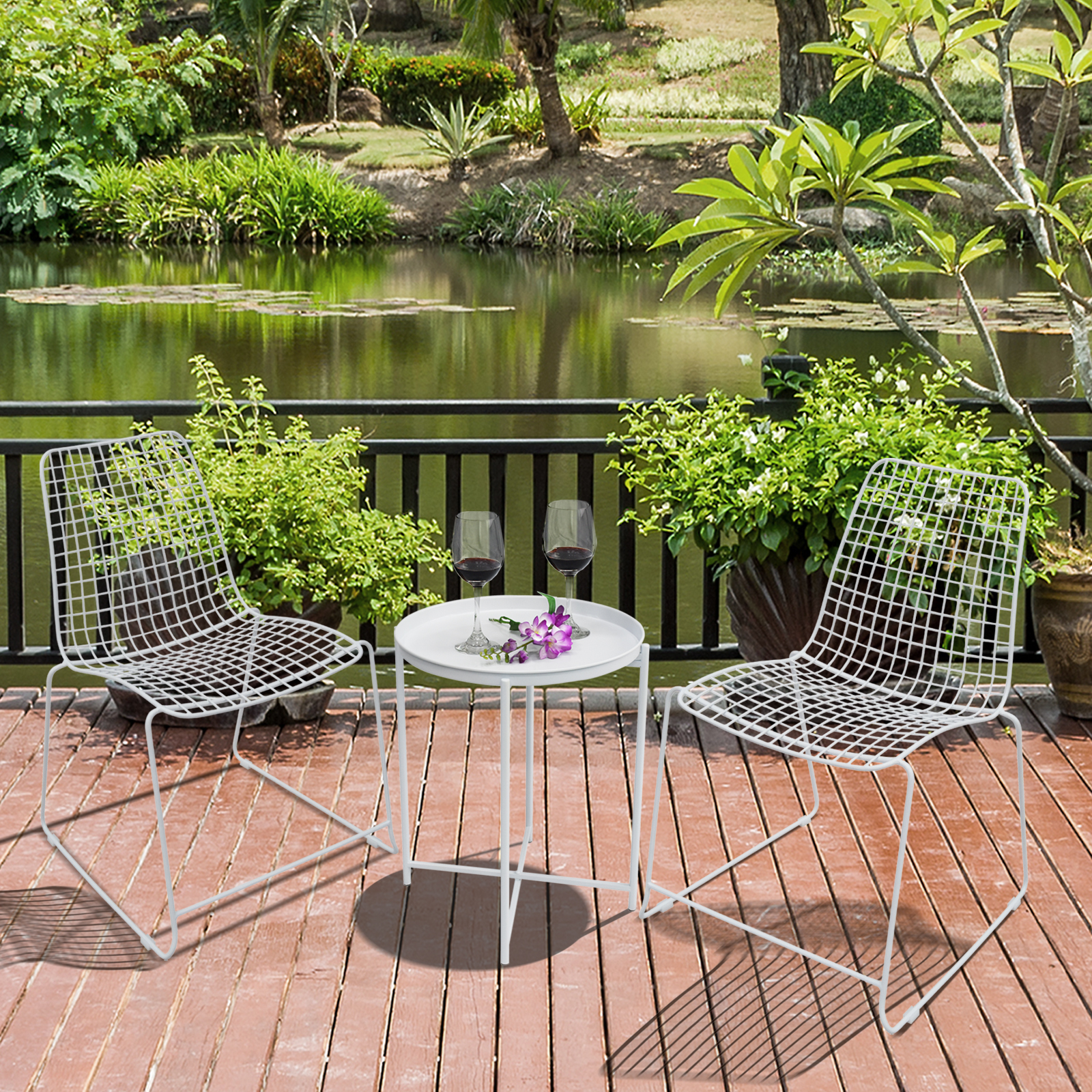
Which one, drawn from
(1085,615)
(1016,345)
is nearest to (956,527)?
(1085,615)

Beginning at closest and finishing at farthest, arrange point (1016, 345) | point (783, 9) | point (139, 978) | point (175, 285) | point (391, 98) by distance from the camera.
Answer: point (139, 978)
point (1016, 345)
point (175, 285)
point (783, 9)
point (391, 98)

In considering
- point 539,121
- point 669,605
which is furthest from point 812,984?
point 539,121

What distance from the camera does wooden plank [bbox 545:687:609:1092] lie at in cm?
211

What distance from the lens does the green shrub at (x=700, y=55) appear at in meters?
26.2

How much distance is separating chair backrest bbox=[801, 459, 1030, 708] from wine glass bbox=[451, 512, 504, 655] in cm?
68

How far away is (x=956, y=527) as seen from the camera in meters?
3.30

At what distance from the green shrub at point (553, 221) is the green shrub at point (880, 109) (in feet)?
8.35

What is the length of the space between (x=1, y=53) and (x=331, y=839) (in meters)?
18.5

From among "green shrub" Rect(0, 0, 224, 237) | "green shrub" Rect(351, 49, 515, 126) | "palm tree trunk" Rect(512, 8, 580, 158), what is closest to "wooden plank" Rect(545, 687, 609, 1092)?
Answer: "palm tree trunk" Rect(512, 8, 580, 158)

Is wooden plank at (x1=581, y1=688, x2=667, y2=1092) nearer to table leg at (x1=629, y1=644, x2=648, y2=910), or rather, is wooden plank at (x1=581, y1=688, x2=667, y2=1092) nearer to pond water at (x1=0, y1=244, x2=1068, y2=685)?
table leg at (x1=629, y1=644, x2=648, y2=910)

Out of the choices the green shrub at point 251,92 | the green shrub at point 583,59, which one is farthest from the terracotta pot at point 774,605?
the green shrub at point 583,59

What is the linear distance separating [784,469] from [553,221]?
14695 millimetres

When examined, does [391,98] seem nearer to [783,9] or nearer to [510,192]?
[510,192]

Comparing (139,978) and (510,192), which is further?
(510,192)
